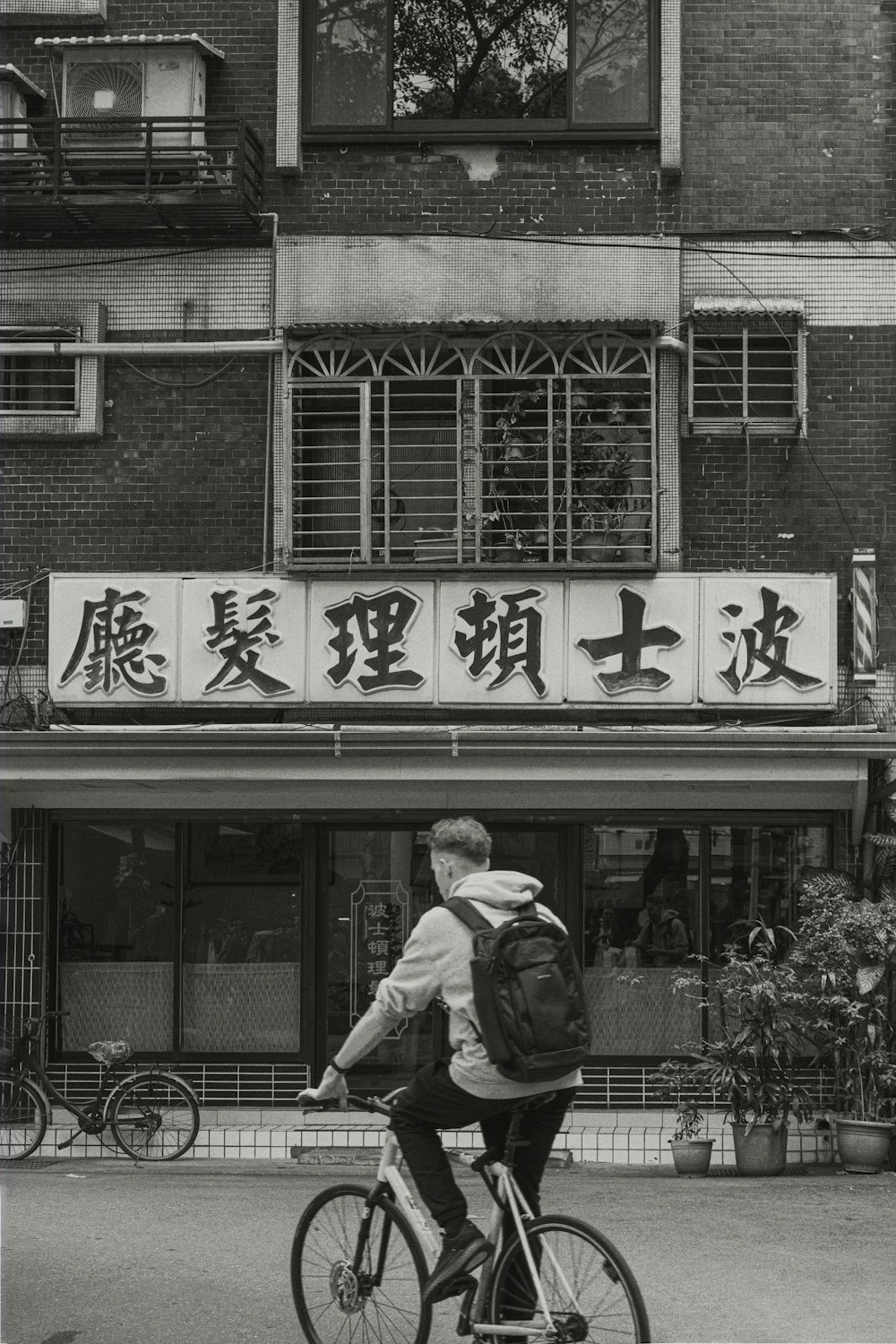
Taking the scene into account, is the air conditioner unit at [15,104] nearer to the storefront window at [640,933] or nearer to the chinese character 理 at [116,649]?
the chinese character 理 at [116,649]

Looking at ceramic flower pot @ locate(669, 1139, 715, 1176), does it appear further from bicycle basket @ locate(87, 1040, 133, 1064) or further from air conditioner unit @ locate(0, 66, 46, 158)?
air conditioner unit @ locate(0, 66, 46, 158)

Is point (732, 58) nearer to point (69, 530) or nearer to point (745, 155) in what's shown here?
point (745, 155)

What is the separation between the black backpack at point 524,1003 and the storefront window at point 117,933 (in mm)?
8779

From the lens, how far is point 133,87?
14.0 m

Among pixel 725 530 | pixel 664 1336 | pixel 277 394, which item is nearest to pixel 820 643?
pixel 725 530

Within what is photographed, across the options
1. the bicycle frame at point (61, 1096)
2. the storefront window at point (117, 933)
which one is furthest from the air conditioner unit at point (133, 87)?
the bicycle frame at point (61, 1096)

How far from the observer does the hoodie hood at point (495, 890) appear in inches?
232

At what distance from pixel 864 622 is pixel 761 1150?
4.36 metres

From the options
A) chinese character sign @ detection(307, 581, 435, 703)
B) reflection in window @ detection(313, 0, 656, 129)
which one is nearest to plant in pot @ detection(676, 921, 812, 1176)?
chinese character sign @ detection(307, 581, 435, 703)

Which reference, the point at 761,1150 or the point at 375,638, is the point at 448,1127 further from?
the point at 375,638

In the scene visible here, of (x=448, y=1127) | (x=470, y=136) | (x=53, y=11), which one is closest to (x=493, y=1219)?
(x=448, y=1127)

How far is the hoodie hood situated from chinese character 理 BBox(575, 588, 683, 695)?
743 cm

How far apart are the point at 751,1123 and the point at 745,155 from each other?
7.88 metres

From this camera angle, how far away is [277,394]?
14125 mm
